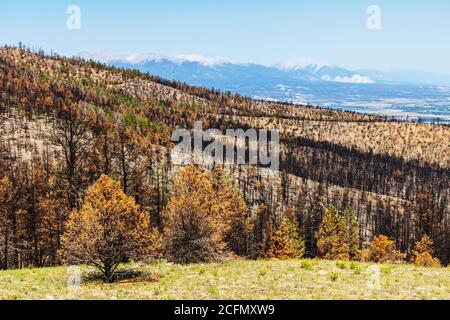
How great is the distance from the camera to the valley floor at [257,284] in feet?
69.4

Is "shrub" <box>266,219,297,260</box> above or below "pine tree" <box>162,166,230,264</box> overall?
below

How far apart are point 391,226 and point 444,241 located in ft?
136

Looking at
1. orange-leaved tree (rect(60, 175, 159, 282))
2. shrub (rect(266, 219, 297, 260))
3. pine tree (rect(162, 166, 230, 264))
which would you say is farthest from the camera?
shrub (rect(266, 219, 297, 260))

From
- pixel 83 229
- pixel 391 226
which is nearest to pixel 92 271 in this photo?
pixel 83 229

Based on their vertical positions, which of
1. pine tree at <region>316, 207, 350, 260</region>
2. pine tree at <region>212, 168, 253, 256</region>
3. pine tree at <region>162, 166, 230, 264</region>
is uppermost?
pine tree at <region>162, 166, 230, 264</region>

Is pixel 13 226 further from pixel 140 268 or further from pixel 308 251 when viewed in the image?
pixel 308 251

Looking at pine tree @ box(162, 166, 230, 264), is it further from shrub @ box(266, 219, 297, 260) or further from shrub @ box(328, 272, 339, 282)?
shrub @ box(266, 219, 297, 260)

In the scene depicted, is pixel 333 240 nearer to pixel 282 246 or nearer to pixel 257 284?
pixel 282 246

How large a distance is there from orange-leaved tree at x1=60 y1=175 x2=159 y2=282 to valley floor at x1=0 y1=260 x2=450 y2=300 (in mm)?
2040

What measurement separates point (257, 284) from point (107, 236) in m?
12.5

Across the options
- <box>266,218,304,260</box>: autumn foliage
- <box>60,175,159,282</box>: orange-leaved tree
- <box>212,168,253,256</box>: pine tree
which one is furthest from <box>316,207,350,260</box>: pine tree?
<box>60,175,159,282</box>: orange-leaved tree

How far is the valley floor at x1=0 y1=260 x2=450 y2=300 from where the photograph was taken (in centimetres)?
2114

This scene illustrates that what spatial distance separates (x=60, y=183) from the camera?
6681 centimetres

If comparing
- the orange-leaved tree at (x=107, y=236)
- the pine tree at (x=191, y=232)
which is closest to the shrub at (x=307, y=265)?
the orange-leaved tree at (x=107, y=236)
